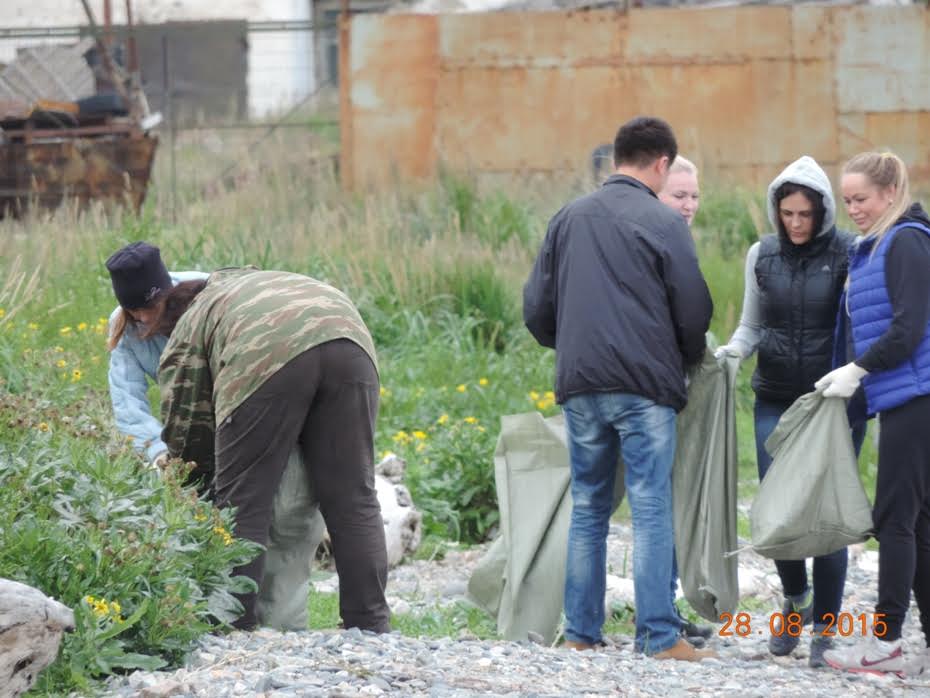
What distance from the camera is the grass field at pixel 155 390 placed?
4.19 meters

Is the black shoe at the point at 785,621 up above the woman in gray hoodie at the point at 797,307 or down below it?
below

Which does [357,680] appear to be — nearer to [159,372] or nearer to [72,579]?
[72,579]

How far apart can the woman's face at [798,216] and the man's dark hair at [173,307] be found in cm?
210

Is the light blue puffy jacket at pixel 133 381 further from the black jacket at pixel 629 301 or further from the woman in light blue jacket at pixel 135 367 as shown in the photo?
the black jacket at pixel 629 301

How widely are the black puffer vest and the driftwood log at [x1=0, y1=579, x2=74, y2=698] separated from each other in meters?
2.64

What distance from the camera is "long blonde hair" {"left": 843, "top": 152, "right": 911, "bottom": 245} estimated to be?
16.2 ft

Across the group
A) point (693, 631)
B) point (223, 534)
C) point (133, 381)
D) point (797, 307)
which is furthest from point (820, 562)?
point (133, 381)

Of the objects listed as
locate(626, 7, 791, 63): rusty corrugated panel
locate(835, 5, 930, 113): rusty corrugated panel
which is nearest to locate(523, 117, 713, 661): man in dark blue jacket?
locate(626, 7, 791, 63): rusty corrugated panel

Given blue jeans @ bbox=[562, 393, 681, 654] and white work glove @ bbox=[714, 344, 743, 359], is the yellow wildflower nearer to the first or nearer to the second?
blue jeans @ bbox=[562, 393, 681, 654]

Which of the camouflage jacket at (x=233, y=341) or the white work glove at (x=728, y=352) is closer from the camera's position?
the camouflage jacket at (x=233, y=341)

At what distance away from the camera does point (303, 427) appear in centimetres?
504

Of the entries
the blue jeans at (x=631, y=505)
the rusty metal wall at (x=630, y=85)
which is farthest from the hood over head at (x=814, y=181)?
the rusty metal wall at (x=630, y=85)

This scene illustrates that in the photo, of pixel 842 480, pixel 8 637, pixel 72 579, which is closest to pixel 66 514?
pixel 72 579
